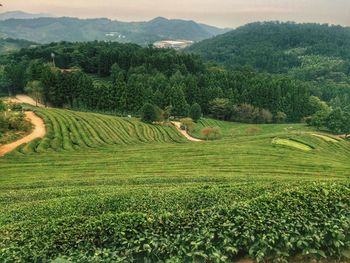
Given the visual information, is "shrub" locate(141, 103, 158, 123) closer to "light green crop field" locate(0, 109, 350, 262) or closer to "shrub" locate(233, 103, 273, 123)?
"shrub" locate(233, 103, 273, 123)

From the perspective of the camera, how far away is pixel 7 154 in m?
45.7

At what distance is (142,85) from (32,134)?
51.7 meters

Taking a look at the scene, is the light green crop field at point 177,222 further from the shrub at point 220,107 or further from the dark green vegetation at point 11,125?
the shrub at point 220,107

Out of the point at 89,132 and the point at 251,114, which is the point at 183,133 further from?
the point at 251,114

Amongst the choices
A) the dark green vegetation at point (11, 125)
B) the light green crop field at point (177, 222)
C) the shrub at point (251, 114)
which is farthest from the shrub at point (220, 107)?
the light green crop field at point (177, 222)

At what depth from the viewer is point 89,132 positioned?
62969mm

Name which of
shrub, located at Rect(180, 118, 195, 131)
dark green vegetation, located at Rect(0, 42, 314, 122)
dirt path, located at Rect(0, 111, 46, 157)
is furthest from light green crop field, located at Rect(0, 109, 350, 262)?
dark green vegetation, located at Rect(0, 42, 314, 122)


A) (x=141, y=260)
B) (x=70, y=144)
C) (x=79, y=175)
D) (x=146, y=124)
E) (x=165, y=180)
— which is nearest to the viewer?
(x=141, y=260)

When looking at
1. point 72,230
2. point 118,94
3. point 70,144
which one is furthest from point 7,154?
point 118,94

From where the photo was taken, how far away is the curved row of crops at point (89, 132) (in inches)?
2109

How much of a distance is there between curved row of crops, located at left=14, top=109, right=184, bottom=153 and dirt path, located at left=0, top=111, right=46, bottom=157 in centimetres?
93

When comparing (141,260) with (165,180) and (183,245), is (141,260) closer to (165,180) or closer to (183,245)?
(183,245)

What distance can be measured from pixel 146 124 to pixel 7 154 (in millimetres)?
40075

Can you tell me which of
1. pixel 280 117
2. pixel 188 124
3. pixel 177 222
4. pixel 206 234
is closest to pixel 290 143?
pixel 188 124
